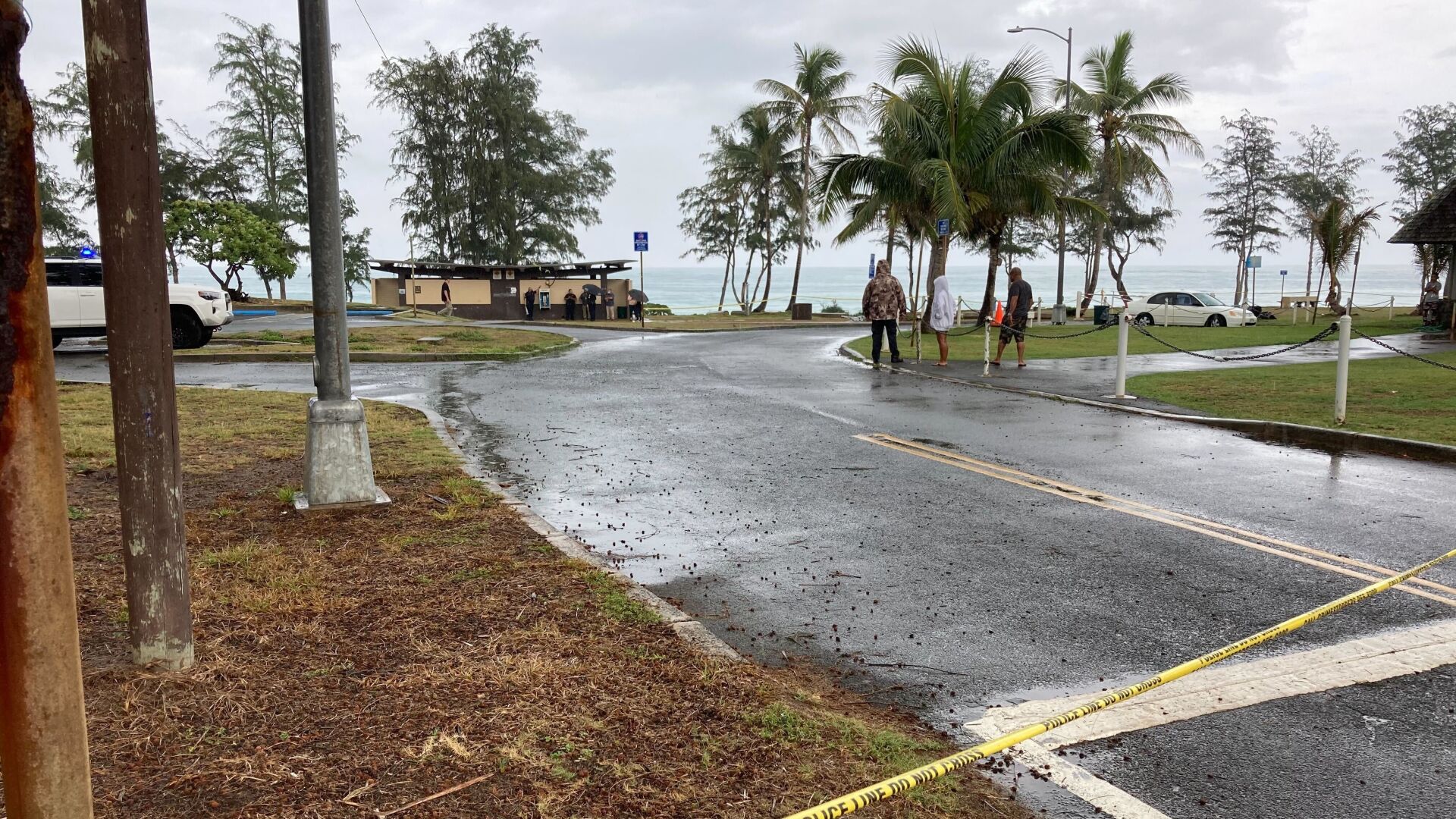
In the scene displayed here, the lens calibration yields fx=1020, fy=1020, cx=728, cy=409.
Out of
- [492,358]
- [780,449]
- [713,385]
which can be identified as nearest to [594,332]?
[492,358]

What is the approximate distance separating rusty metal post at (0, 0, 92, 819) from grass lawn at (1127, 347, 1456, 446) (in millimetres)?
11714

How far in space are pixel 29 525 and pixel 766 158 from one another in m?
53.6

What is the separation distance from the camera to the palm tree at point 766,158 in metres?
51.7

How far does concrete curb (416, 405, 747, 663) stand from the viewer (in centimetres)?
443

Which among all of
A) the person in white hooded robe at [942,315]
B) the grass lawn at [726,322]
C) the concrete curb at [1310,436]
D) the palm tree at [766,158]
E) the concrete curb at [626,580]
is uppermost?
the palm tree at [766,158]

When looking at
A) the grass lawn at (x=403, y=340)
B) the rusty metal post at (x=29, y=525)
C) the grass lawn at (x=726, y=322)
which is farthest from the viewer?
the grass lawn at (x=726, y=322)

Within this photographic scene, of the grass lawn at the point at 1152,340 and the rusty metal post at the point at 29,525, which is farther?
the grass lawn at the point at 1152,340

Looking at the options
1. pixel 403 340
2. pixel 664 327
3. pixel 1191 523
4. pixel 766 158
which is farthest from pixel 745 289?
pixel 1191 523

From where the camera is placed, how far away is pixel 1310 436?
1102 centimetres

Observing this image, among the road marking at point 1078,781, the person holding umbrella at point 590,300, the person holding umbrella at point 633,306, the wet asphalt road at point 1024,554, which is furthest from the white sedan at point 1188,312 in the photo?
the road marking at point 1078,781

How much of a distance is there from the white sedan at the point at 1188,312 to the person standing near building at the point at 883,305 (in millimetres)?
23103

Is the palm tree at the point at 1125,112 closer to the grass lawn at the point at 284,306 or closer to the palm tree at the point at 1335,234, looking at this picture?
the palm tree at the point at 1335,234

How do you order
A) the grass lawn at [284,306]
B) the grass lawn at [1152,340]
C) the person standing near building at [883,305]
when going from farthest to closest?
the grass lawn at [284,306], the grass lawn at [1152,340], the person standing near building at [883,305]

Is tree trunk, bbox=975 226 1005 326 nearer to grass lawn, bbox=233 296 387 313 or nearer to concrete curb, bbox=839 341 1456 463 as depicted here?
concrete curb, bbox=839 341 1456 463
